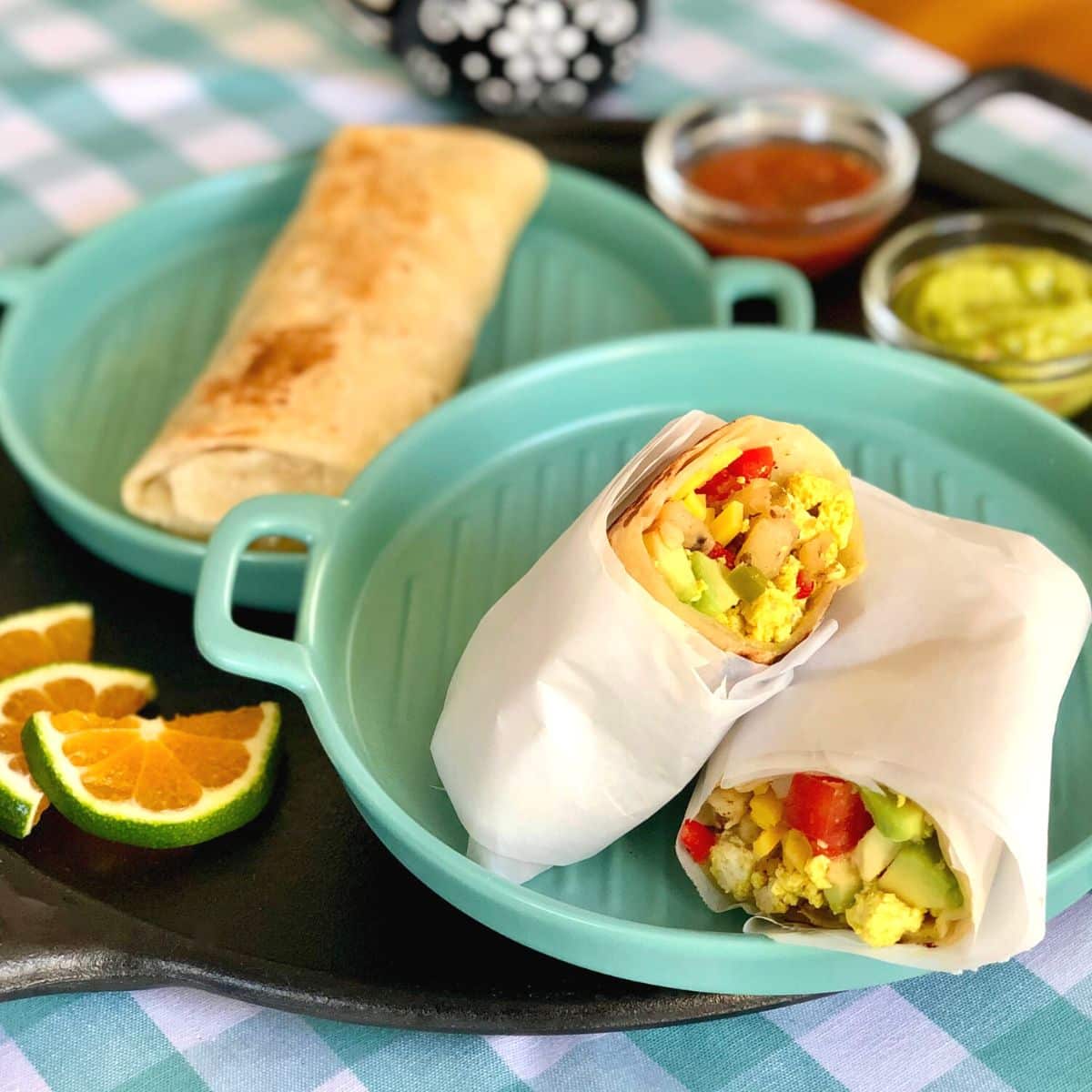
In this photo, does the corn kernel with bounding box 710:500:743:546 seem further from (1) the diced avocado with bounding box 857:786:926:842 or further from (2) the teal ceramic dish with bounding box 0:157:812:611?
(2) the teal ceramic dish with bounding box 0:157:812:611

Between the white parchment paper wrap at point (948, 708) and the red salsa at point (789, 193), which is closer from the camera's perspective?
the white parchment paper wrap at point (948, 708)

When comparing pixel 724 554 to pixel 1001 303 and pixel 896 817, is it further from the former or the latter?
pixel 1001 303

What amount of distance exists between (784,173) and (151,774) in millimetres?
1334

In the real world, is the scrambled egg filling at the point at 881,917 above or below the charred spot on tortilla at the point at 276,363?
above

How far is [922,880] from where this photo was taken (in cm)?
106

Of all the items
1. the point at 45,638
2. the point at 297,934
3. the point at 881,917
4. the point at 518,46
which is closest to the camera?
the point at 881,917

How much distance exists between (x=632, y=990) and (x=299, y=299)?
0.99 meters

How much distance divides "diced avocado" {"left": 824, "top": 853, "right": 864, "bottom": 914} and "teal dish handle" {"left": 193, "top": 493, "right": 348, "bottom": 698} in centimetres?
46

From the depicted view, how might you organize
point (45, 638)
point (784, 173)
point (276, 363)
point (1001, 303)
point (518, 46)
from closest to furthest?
point (45, 638), point (276, 363), point (1001, 303), point (784, 173), point (518, 46)

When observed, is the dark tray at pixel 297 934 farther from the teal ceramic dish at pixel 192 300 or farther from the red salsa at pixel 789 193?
the red salsa at pixel 789 193

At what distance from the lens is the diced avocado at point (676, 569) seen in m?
1.15

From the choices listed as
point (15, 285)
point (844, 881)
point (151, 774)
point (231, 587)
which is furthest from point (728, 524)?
point (15, 285)

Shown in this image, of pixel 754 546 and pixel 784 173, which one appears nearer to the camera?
pixel 754 546

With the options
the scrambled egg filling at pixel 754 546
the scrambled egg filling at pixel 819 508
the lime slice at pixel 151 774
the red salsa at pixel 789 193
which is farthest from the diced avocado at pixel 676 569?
the red salsa at pixel 789 193
